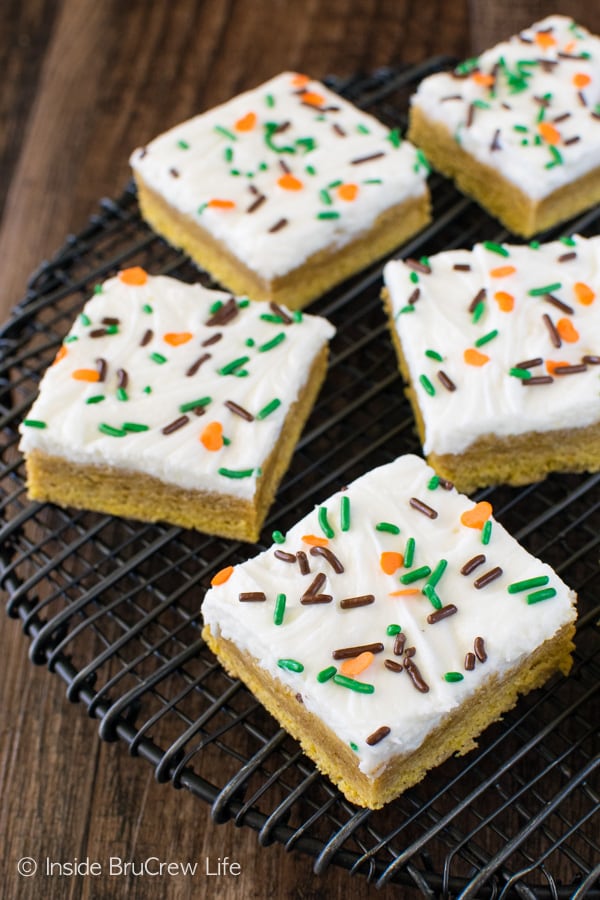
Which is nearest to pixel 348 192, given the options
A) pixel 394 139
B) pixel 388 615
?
pixel 394 139

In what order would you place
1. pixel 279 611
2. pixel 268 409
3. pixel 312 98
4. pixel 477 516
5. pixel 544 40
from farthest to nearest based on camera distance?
pixel 544 40 → pixel 312 98 → pixel 268 409 → pixel 477 516 → pixel 279 611

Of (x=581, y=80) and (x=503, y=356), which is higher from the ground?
(x=581, y=80)

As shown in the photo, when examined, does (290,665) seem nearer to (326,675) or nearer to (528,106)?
(326,675)

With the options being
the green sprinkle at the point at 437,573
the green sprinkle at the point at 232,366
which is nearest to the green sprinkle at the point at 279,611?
the green sprinkle at the point at 437,573

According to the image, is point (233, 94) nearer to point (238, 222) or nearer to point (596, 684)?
point (238, 222)

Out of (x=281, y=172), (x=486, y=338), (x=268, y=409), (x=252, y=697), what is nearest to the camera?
(x=252, y=697)

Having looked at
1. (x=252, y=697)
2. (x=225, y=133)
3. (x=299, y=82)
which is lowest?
(x=252, y=697)

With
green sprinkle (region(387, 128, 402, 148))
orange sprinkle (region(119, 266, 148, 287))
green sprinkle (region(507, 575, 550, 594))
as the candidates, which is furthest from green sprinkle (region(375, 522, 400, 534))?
green sprinkle (region(387, 128, 402, 148))

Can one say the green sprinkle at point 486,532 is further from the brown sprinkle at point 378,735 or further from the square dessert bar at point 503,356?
the brown sprinkle at point 378,735
